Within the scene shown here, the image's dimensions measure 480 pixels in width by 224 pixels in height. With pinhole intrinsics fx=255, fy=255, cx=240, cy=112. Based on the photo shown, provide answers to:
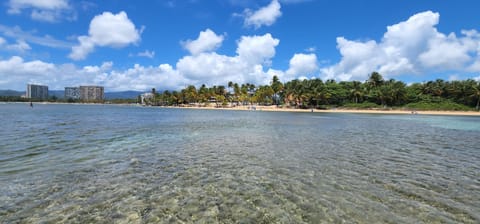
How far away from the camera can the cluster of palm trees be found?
9775cm

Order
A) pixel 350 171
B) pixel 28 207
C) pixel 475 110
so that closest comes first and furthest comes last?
pixel 28 207 < pixel 350 171 < pixel 475 110

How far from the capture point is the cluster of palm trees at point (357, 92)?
3848 inches

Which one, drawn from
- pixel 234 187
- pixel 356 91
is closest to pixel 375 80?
pixel 356 91

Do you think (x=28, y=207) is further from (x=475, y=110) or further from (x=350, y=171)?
(x=475, y=110)

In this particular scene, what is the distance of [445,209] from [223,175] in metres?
7.18

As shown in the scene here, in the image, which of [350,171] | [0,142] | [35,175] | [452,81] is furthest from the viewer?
[452,81]

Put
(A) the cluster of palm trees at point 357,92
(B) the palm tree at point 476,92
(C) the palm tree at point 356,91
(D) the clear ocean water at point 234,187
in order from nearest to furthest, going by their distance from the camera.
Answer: (D) the clear ocean water at point 234,187 < (B) the palm tree at point 476,92 < (A) the cluster of palm trees at point 357,92 < (C) the palm tree at point 356,91

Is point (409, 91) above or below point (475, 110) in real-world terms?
above

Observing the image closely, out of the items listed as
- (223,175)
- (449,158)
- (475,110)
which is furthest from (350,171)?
(475,110)

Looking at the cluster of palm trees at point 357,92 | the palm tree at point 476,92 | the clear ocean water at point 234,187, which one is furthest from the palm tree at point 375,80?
the clear ocean water at point 234,187

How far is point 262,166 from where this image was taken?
12.0 meters

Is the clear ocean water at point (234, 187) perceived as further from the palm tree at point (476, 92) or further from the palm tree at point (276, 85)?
the palm tree at point (276, 85)

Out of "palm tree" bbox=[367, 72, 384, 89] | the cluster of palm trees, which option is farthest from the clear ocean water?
"palm tree" bbox=[367, 72, 384, 89]

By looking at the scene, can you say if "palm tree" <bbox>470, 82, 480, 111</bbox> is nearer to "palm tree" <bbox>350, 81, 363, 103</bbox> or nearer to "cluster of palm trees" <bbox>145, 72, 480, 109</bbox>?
"cluster of palm trees" <bbox>145, 72, 480, 109</bbox>
